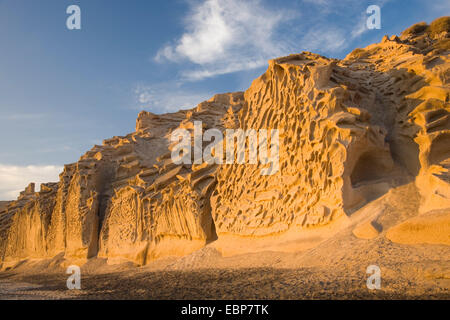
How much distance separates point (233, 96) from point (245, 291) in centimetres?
1223

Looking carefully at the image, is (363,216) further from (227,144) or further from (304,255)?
(227,144)

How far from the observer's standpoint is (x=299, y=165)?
27.2 ft

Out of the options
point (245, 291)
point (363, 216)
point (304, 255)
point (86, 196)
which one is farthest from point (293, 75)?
point (86, 196)
